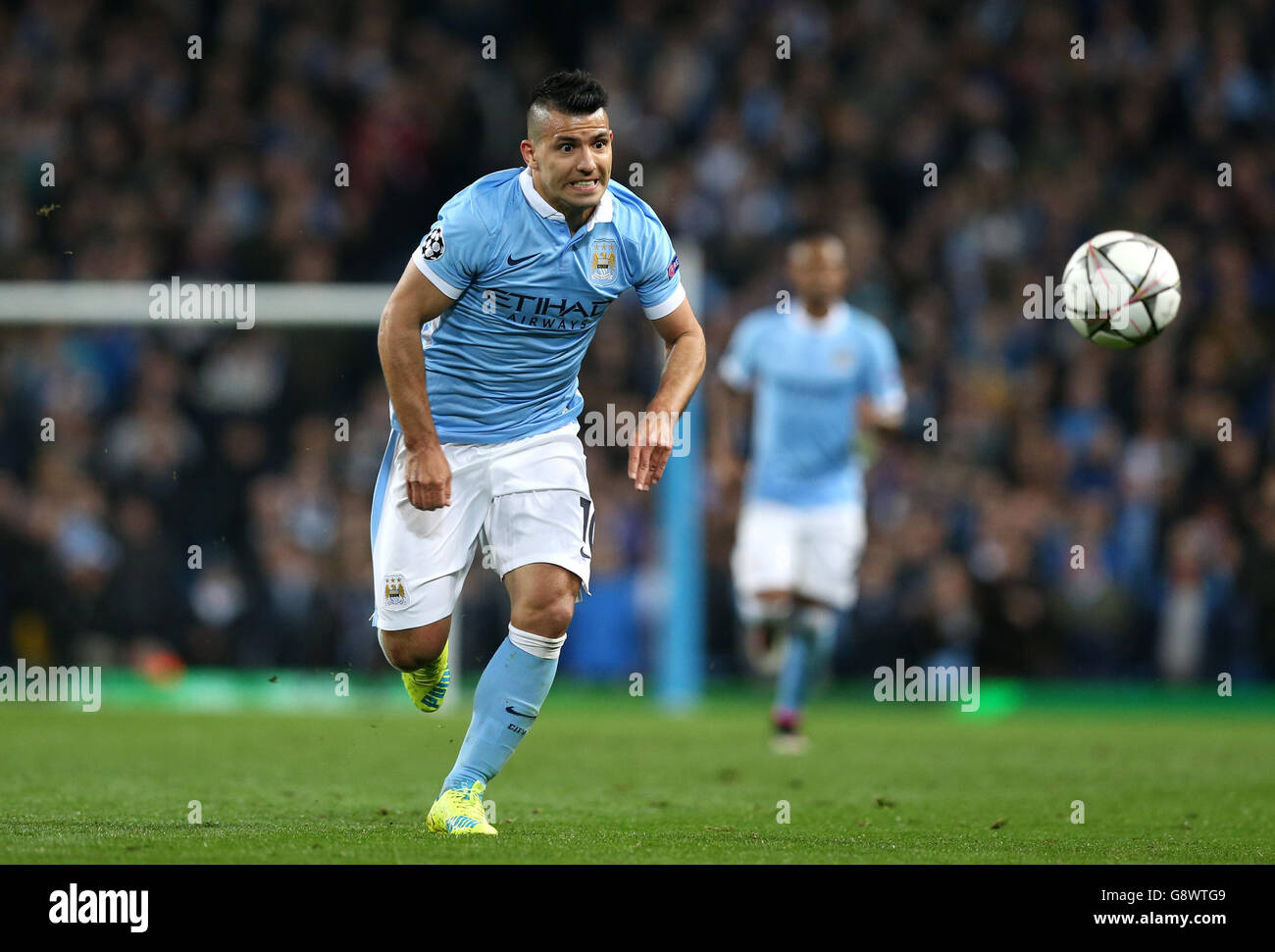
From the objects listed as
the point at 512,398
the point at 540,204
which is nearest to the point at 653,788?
the point at 512,398

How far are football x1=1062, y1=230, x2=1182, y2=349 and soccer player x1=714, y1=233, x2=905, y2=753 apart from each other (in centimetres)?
330

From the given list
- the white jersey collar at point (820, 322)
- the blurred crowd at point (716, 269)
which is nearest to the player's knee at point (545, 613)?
the white jersey collar at point (820, 322)

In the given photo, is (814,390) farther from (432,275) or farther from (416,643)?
(432,275)

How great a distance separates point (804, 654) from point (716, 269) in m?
7.25

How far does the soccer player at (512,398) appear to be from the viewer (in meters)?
6.61

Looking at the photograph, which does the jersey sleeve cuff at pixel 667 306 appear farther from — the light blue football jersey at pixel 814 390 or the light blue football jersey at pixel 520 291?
the light blue football jersey at pixel 814 390

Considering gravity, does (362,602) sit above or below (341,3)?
below

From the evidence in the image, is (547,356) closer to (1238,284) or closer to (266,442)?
(266,442)

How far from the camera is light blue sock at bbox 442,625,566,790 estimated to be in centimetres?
675

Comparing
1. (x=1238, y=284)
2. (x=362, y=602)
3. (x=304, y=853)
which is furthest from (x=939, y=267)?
(x=304, y=853)

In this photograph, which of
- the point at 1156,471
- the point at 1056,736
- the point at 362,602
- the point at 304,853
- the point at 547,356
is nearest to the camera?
the point at 304,853

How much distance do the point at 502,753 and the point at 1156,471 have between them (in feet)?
35.6

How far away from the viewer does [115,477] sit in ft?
50.6

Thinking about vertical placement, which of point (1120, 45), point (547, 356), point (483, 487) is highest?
point (1120, 45)
